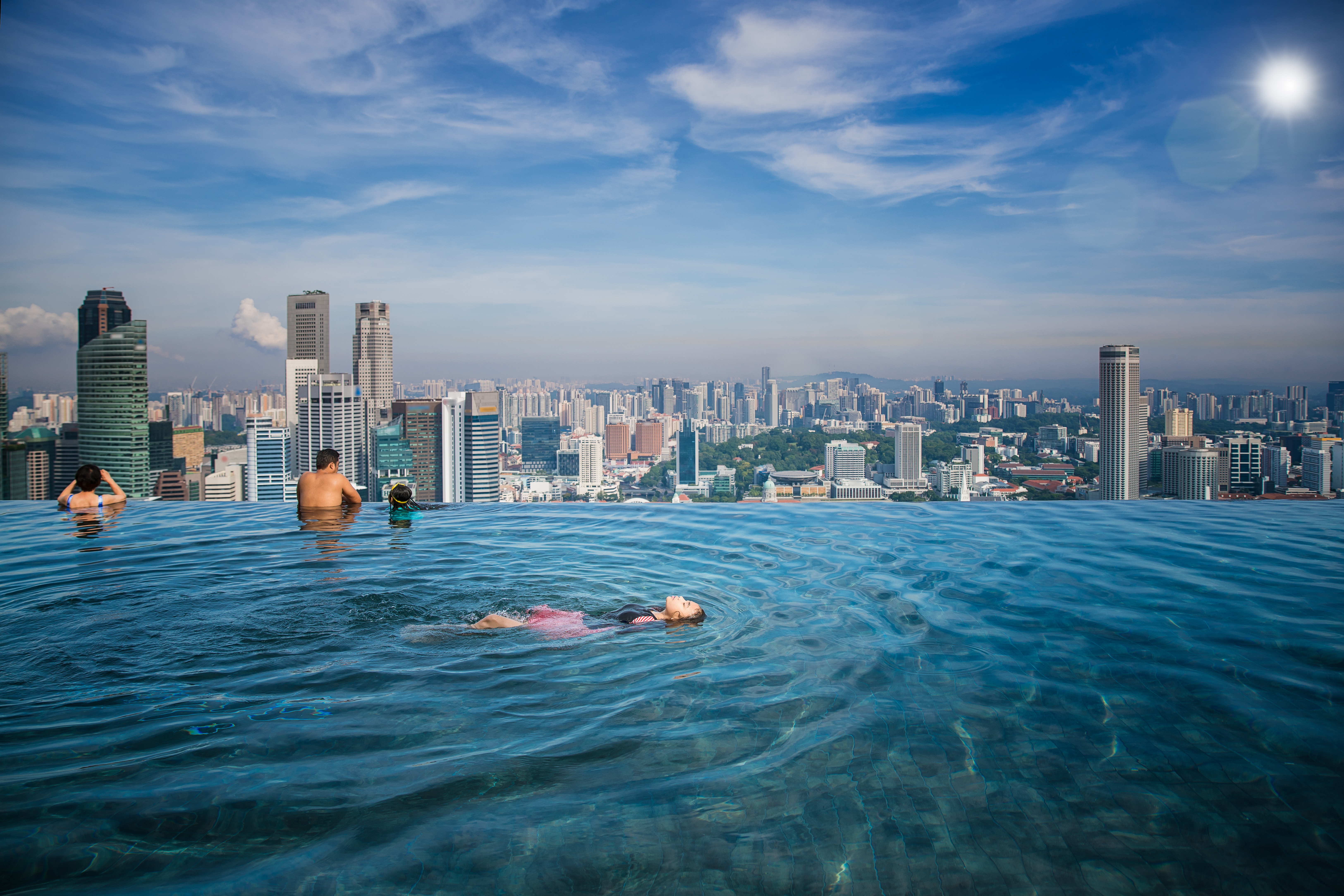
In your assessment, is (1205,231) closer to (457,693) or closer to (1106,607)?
(1106,607)

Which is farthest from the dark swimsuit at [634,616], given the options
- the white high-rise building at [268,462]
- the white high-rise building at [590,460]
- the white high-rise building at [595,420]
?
the white high-rise building at [595,420]

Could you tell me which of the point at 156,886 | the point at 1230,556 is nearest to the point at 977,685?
the point at 156,886

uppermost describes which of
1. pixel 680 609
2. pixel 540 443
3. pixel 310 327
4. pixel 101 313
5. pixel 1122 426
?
pixel 310 327

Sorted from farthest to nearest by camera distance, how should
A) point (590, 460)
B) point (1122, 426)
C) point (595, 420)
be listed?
point (595, 420)
point (590, 460)
point (1122, 426)

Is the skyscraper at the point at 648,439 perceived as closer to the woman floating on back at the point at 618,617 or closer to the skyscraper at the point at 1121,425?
the skyscraper at the point at 1121,425

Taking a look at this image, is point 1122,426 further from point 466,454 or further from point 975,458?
point 466,454

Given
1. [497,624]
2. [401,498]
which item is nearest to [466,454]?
[401,498]
